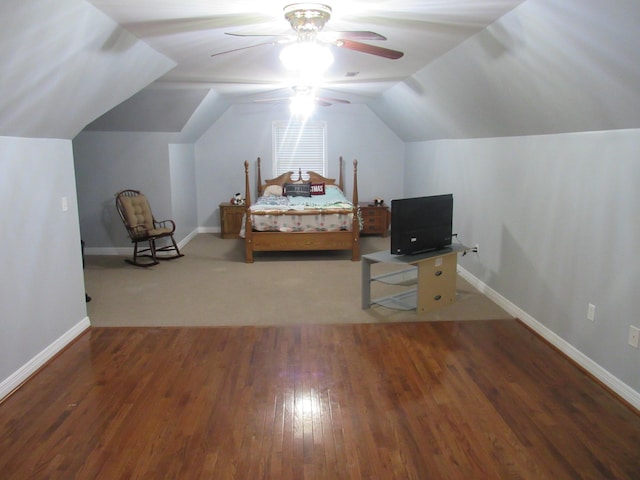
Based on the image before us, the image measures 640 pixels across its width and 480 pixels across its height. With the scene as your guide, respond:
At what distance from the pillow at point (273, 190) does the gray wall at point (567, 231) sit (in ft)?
11.2

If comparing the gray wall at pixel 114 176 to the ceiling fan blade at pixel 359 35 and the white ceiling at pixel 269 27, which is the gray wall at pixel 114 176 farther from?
the ceiling fan blade at pixel 359 35

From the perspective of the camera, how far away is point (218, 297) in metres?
5.07

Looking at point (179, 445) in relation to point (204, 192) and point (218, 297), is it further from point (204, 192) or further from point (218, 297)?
point (204, 192)

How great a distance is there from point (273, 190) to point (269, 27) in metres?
4.92

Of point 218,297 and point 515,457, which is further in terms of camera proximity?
point 218,297

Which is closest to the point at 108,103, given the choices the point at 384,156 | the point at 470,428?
the point at 470,428

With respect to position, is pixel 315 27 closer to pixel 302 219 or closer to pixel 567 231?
pixel 567 231

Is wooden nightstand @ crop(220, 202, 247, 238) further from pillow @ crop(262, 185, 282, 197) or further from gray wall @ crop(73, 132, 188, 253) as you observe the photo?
gray wall @ crop(73, 132, 188, 253)

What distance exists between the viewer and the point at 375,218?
26.3 feet

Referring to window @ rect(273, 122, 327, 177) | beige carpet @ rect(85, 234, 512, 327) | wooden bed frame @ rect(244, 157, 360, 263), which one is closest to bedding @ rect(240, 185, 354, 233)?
wooden bed frame @ rect(244, 157, 360, 263)

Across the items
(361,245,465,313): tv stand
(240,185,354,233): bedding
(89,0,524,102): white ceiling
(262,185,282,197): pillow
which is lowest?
(361,245,465,313): tv stand

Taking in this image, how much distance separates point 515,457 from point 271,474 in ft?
3.90

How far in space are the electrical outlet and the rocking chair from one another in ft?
16.9

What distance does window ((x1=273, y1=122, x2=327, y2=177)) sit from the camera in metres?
8.36
